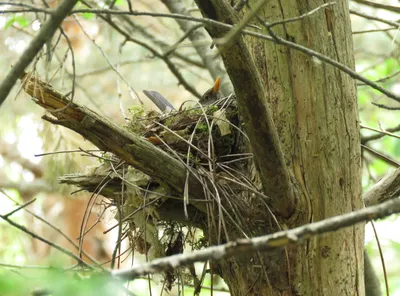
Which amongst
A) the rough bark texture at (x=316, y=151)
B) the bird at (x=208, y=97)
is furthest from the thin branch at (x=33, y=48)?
the bird at (x=208, y=97)

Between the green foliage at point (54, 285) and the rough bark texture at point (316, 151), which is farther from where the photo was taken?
the rough bark texture at point (316, 151)

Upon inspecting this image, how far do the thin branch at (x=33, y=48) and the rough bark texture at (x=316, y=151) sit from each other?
3.18 feet

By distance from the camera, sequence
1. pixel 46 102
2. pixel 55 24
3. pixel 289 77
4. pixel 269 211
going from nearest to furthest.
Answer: pixel 55 24
pixel 46 102
pixel 269 211
pixel 289 77

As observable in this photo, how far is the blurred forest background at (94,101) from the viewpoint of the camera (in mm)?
3303

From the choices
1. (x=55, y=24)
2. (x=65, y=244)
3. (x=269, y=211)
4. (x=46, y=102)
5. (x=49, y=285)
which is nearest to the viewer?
(x=49, y=285)

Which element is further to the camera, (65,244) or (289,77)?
(65,244)

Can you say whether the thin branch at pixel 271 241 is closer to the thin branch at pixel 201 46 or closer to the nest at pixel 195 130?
the nest at pixel 195 130

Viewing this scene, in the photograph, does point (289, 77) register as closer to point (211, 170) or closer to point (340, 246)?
point (211, 170)

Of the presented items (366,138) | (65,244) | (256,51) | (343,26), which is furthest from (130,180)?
(65,244)

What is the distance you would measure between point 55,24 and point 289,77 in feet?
3.33

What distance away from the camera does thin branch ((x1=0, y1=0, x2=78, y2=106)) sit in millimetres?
994

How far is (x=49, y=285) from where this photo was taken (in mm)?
705

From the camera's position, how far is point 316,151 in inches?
72.1

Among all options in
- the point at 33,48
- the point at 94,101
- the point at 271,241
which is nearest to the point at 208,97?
the point at 94,101
